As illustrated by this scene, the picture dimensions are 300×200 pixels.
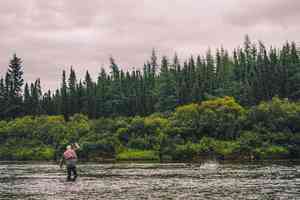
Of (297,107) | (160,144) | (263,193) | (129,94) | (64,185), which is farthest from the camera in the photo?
(129,94)

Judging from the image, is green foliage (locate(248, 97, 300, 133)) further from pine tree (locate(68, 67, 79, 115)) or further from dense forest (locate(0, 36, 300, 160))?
pine tree (locate(68, 67, 79, 115))

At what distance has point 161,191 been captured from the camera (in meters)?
27.1

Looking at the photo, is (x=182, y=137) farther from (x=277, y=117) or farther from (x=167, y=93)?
(x=167, y=93)

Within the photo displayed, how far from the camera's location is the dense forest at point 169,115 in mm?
79375

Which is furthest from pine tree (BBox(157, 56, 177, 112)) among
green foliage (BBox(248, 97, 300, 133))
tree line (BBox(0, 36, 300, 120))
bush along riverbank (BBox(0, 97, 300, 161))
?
green foliage (BBox(248, 97, 300, 133))

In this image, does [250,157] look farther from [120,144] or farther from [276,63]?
[276,63]

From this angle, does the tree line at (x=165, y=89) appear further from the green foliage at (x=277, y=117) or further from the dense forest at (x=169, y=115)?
the green foliage at (x=277, y=117)

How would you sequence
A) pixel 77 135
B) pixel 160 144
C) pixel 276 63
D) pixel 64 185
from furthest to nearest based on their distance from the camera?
pixel 276 63
pixel 77 135
pixel 160 144
pixel 64 185

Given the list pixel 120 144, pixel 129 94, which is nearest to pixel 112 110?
pixel 129 94

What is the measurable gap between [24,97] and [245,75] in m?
55.1

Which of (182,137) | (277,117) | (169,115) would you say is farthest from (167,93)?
(277,117)

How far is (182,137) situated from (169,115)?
20.6 metres

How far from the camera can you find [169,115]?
10681 centimetres

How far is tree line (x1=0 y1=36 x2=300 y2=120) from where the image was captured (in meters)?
122
